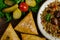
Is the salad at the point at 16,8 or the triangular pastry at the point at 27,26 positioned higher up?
the salad at the point at 16,8

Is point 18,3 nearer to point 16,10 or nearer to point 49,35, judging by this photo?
point 16,10

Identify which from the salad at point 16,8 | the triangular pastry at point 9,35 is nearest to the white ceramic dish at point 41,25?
the salad at point 16,8

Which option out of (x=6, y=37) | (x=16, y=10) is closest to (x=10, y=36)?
(x=6, y=37)

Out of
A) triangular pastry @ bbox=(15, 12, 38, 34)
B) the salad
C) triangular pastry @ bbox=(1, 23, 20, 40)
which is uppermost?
the salad

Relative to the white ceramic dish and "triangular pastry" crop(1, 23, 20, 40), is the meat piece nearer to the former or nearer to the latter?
the white ceramic dish

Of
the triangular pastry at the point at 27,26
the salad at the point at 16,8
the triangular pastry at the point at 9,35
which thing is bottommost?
the triangular pastry at the point at 9,35

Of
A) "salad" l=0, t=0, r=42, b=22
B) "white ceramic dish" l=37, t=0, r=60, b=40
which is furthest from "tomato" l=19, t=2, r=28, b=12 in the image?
"white ceramic dish" l=37, t=0, r=60, b=40

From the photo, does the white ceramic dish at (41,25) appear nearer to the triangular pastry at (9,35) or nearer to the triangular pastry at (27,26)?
the triangular pastry at (27,26)

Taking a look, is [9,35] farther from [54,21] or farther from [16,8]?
[54,21]
